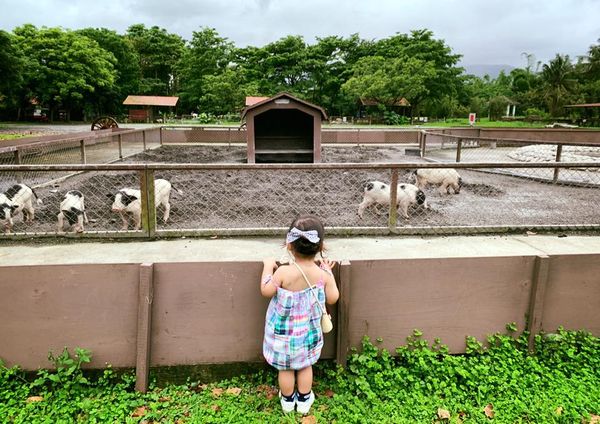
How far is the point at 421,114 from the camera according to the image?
50.2 metres

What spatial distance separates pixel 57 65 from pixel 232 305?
41809mm

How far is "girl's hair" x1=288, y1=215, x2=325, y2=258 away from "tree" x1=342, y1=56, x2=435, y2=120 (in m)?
37.3

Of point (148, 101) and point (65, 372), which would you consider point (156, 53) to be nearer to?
point (148, 101)

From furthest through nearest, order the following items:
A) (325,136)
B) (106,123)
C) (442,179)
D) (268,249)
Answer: (325,136)
(106,123)
(442,179)
(268,249)

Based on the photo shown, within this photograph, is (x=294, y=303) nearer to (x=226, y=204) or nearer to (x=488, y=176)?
(x=226, y=204)

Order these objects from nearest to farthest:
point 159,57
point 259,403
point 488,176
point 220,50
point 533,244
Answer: point 259,403, point 533,244, point 488,176, point 220,50, point 159,57

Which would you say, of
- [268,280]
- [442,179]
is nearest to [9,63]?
[442,179]

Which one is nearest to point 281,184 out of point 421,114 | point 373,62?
point 373,62

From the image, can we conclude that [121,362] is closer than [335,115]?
Yes

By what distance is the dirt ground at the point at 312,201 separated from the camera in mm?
5938

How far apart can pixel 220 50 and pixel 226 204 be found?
146 ft

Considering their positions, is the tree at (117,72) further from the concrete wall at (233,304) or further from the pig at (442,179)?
the concrete wall at (233,304)

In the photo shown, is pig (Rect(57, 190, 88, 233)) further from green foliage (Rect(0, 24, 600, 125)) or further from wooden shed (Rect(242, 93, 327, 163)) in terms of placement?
green foliage (Rect(0, 24, 600, 125))

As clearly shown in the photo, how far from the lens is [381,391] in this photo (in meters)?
2.87
